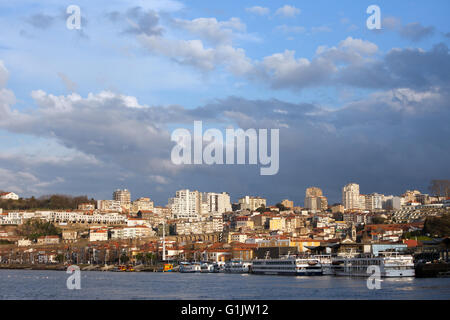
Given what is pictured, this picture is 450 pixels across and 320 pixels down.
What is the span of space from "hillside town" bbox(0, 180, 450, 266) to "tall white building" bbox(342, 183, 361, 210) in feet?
0.62

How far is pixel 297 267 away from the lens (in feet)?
141

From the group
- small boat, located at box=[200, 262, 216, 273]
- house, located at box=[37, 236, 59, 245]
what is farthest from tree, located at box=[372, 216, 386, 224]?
house, located at box=[37, 236, 59, 245]

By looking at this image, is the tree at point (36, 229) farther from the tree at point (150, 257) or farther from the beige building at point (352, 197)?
the beige building at point (352, 197)

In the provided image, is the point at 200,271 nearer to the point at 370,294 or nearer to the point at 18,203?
the point at 370,294

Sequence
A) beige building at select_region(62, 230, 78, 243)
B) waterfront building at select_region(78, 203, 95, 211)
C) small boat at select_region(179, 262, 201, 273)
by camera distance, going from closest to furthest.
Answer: small boat at select_region(179, 262, 201, 273) → beige building at select_region(62, 230, 78, 243) → waterfront building at select_region(78, 203, 95, 211)

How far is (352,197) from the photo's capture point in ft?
404

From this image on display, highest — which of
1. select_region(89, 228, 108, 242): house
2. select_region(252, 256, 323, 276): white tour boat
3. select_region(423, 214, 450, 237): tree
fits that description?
select_region(423, 214, 450, 237): tree

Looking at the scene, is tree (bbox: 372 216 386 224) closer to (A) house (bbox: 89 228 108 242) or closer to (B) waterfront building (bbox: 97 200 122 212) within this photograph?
(A) house (bbox: 89 228 108 242)

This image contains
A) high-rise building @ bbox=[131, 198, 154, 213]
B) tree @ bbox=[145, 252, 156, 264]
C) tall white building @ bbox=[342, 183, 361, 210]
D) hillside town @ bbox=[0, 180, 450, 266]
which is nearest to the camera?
hillside town @ bbox=[0, 180, 450, 266]

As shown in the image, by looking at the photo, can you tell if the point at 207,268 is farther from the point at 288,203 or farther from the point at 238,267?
the point at 288,203

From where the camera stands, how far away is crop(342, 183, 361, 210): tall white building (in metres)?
123

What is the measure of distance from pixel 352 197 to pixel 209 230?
121 ft

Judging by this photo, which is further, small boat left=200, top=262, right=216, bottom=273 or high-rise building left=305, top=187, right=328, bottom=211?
high-rise building left=305, top=187, right=328, bottom=211
